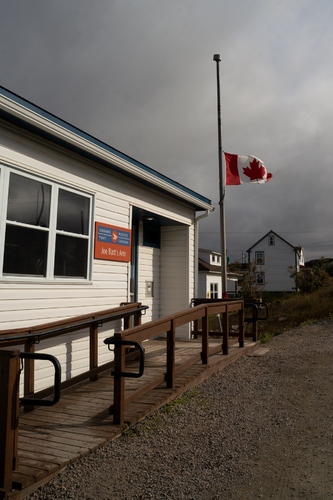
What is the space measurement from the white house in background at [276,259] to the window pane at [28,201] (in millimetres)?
39201

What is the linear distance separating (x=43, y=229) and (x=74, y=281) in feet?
3.36

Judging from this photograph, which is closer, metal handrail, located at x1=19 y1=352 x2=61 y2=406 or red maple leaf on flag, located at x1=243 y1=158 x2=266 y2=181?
metal handrail, located at x1=19 y1=352 x2=61 y2=406

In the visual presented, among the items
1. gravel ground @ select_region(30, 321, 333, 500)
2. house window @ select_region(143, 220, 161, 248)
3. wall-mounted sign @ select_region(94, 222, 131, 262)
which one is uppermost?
house window @ select_region(143, 220, 161, 248)

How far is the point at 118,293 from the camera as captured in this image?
6758mm

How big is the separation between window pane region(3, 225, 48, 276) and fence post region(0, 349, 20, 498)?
7.45 ft

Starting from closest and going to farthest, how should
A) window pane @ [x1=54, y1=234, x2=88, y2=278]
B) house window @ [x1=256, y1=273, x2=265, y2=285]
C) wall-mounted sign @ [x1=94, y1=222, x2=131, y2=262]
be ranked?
window pane @ [x1=54, y1=234, x2=88, y2=278]
wall-mounted sign @ [x1=94, y1=222, x2=131, y2=262]
house window @ [x1=256, y1=273, x2=265, y2=285]

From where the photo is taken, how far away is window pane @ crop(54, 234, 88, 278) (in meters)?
5.47

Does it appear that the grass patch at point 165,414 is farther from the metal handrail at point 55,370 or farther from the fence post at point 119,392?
the metal handrail at point 55,370

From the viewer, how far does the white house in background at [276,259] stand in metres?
43.2

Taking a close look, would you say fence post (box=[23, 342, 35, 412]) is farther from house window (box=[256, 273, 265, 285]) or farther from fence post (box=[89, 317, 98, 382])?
house window (box=[256, 273, 265, 285])

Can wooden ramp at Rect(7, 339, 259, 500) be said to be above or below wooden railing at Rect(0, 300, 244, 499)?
below

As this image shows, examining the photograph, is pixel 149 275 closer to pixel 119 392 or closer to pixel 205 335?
pixel 205 335

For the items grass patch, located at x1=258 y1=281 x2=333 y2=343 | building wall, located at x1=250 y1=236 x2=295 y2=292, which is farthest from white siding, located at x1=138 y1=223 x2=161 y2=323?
building wall, located at x1=250 y1=236 x2=295 y2=292

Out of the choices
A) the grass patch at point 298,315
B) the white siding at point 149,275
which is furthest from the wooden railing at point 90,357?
the grass patch at point 298,315
